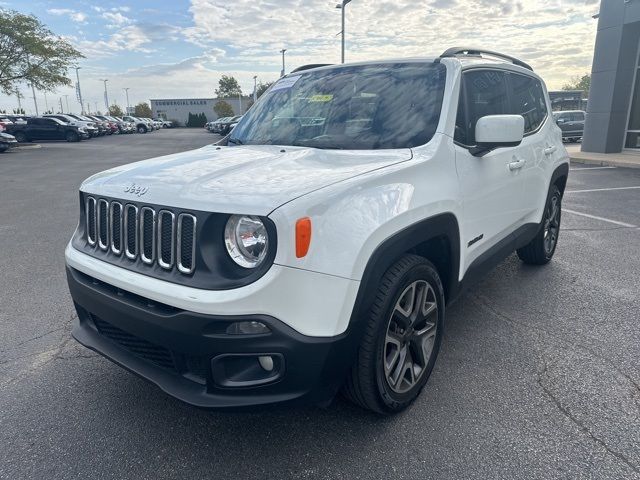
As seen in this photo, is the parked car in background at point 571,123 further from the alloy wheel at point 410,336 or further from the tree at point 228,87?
the tree at point 228,87

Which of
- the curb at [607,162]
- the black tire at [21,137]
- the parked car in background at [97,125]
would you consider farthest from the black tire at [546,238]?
the parked car in background at [97,125]

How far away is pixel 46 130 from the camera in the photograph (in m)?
31.1

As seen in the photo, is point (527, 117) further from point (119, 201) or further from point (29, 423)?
point (29, 423)

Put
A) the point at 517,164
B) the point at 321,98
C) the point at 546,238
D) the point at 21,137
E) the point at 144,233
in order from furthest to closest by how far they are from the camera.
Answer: the point at 21,137, the point at 546,238, the point at 517,164, the point at 321,98, the point at 144,233

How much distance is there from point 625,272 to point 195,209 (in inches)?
179

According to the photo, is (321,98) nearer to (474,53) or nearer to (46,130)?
(474,53)

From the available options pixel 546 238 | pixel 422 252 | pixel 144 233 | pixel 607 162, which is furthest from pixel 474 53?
pixel 607 162

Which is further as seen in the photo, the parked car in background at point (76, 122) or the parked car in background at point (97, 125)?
the parked car in background at point (97, 125)

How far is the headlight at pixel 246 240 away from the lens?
78.5 inches

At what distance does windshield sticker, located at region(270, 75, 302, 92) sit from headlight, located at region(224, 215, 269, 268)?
219cm

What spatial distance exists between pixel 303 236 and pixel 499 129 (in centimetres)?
156

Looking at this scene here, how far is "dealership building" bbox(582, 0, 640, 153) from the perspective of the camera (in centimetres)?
1562

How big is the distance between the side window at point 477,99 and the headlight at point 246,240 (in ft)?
5.11

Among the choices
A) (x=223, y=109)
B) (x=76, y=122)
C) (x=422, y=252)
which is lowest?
(x=422, y=252)
